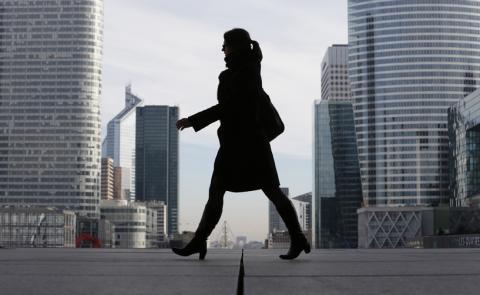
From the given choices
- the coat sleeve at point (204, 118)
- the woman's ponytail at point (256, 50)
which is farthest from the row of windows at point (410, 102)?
the coat sleeve at point (204, 118)

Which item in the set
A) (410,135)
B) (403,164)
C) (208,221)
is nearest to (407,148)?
(410,135)

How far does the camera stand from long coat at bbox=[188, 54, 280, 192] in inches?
315

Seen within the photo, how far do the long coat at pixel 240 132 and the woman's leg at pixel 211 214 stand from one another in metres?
0.16

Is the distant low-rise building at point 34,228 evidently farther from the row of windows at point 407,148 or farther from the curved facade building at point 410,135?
the row of windows at point 407,148

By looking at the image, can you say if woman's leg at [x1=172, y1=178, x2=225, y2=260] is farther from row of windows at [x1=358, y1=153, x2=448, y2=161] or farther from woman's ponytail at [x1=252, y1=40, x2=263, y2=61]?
row of windows at [x1=358, y1=153, x2=448, y2=161]

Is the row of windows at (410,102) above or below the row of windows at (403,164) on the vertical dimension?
above

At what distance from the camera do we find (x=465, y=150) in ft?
501

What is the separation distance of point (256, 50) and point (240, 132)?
36.1 inches

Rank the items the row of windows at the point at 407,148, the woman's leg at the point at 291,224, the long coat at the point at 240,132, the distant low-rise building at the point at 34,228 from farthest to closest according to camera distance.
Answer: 1. the row of windows at the point at 407,148
2. the distant low-rise building at the point at 34,228
3. the woman's leg at the point at 291,224
4. the long coat at the point at 240,132

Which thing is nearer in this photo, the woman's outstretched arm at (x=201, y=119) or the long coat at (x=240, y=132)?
the woman's outstretched arm at (x=201, y=119)

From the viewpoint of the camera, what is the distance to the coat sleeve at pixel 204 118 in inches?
310

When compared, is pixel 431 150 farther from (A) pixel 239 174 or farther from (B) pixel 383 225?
(A) pixel 239 174

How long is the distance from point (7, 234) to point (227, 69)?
182 metres

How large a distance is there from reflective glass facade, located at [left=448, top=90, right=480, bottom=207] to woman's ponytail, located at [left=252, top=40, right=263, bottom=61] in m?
136
